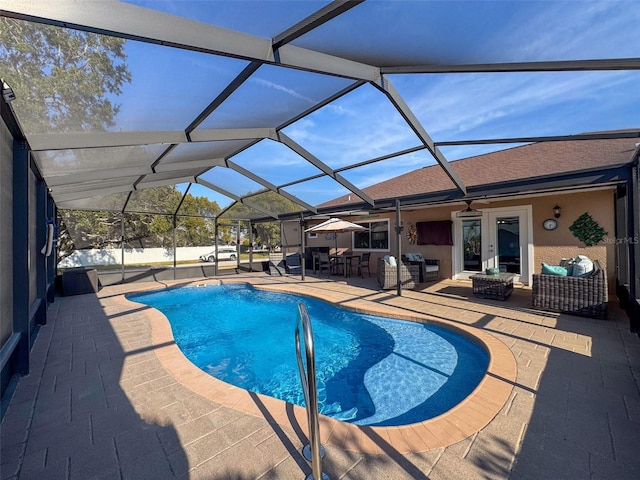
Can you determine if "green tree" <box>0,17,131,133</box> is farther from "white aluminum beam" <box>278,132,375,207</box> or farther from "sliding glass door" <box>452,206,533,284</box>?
"sliding glass door" <box>452,206,533,284</box>

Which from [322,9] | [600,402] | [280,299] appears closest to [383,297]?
[280,299]

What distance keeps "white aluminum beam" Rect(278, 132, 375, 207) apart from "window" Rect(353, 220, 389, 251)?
3.66 m

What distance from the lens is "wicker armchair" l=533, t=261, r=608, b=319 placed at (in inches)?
199

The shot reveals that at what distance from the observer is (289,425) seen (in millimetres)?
2316

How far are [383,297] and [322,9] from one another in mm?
6281

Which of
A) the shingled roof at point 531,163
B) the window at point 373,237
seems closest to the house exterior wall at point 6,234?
the shingled roof at point 531,163

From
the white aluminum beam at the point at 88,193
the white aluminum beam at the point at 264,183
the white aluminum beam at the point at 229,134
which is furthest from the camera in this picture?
the white aluminum beam at the point at 264,183

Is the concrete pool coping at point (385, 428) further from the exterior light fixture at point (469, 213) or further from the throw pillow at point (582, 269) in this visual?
the exterior light fixture at point (469, 213)

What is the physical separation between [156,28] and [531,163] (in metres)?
9.68

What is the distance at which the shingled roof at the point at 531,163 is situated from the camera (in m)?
6.44

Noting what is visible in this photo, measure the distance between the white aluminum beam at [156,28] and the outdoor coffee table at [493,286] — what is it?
6.09 m

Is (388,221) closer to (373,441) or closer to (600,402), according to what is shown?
(600,402)

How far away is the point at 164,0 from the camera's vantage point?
7.50 feet

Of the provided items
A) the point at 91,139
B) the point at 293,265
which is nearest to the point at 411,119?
the point at 91,139
